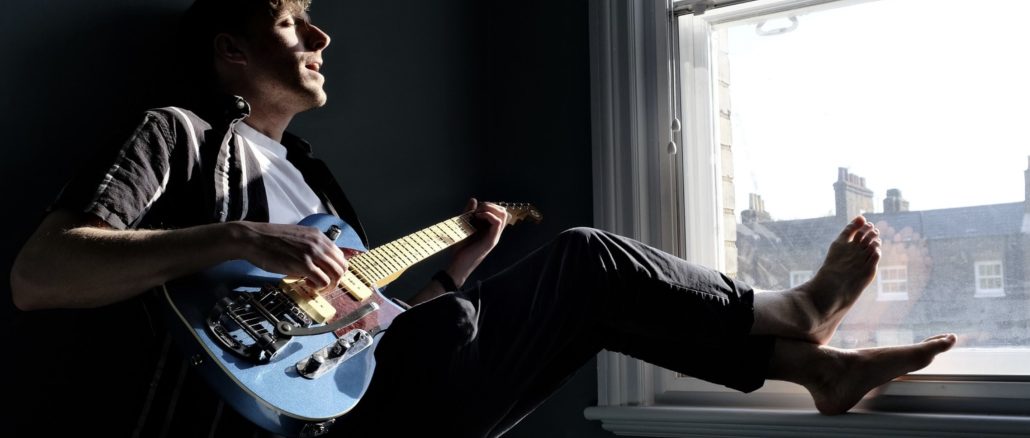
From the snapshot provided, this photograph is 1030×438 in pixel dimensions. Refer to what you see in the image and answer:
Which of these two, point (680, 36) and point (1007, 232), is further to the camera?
point (680, 36)

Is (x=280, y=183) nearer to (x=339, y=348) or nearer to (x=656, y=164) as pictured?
(x=339, y=348)

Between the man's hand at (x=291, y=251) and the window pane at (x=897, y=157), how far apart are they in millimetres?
1118

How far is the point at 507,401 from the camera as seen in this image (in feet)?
4.57

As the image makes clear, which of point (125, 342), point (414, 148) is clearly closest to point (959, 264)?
point (414, 148)

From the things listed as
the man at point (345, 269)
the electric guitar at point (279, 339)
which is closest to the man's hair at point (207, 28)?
the man at point (345, 269)

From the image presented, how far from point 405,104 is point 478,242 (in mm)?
479

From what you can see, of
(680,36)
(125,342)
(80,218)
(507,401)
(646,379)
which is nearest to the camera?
(80,218)

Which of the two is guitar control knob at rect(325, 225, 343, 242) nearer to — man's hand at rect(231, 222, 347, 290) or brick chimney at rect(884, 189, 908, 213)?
man's hand at rect(231, 222, 347, 290)

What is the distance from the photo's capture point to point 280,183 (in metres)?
1.66

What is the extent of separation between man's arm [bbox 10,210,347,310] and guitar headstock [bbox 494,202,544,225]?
33.6 inches

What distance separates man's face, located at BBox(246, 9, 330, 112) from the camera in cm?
170

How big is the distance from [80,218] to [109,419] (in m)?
0.40

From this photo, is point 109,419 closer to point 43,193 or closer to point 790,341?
point 43,193

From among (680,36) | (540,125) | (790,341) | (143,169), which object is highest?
(680,36)
